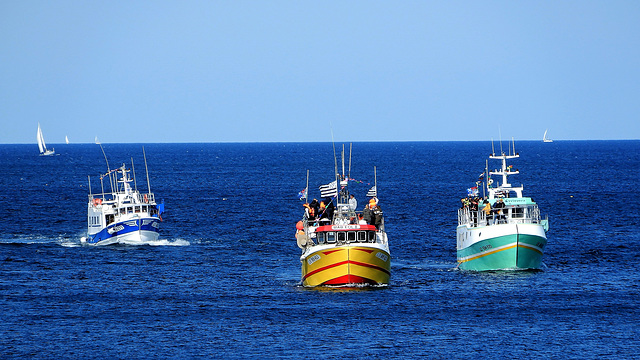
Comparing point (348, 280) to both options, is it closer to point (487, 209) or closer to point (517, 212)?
point (487, 209)

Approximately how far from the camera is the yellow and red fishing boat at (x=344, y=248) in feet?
190

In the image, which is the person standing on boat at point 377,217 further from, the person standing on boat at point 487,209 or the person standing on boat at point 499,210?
the person standing on boat at point 499,210

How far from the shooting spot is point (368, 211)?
196 ft

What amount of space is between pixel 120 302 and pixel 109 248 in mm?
26906

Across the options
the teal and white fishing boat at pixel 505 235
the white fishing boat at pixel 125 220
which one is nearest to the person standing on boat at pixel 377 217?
the teal and white fishing boat at pixel 505 235

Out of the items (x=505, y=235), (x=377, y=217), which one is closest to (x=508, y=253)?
(x=505, y=235)

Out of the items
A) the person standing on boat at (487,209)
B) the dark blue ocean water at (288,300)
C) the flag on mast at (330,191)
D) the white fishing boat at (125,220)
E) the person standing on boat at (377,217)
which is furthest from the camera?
the white fishing boat at (125,220)

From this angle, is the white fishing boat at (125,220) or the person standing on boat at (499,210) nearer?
the person standing on boat at (499,210)

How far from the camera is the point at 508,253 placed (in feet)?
212

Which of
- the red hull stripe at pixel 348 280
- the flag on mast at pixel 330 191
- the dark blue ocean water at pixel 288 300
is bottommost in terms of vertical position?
the dark blue ocean water at pixel 288 300

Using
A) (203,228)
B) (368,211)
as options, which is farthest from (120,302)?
(203,228)

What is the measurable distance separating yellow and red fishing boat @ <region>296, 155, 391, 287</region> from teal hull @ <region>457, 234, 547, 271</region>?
8.52 m

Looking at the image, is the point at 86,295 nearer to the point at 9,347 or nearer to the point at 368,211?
the point at 9,347

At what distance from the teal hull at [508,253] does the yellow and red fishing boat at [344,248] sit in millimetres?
8523
